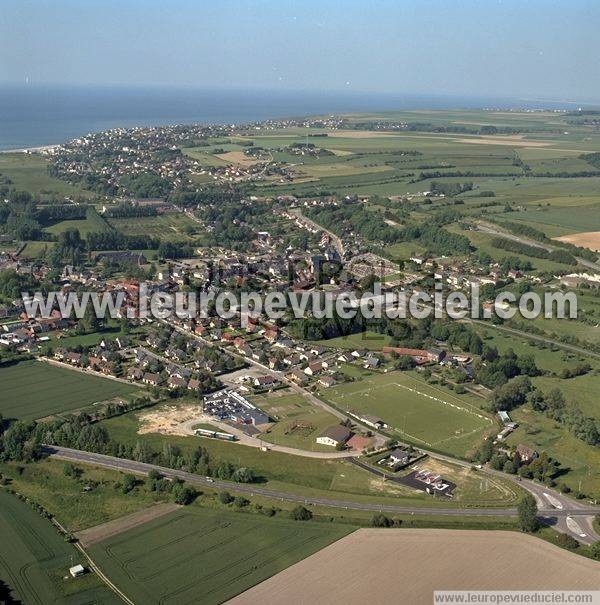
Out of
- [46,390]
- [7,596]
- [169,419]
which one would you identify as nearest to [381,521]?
[7,596]

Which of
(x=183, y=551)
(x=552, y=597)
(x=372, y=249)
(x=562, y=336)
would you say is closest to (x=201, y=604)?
(x=183, y=551)

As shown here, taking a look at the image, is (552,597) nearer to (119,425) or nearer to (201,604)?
(201,604)

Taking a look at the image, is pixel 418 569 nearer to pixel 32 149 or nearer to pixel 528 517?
pixel 528 517

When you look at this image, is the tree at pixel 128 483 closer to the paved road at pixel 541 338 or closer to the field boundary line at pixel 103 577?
the field boundary line at pixel 103 577

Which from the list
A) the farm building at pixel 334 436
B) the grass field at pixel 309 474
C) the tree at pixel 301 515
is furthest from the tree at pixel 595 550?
the farm building at pixel 334 436

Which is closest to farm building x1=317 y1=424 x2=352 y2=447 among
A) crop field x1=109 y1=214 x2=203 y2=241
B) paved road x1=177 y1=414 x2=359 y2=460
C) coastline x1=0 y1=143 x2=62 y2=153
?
paved road x1=177 y1=414 x2=359 y2=460

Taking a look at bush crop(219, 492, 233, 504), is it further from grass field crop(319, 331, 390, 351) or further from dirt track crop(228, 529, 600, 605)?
grass field crop(319, 331, 390, 351)

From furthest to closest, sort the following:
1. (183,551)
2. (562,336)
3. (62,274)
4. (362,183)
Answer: (362,183) < (62,274) < (562,336) < (183,551)
